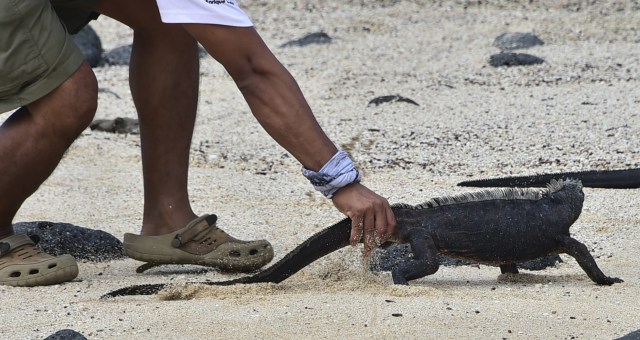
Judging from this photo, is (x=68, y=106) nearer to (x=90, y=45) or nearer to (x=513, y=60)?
(x=513, y=60)

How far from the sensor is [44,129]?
3838mm

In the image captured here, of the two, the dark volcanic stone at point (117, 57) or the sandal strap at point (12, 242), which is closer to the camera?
the sandal strap at point (12, 242)

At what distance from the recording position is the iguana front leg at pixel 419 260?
12.6 ft

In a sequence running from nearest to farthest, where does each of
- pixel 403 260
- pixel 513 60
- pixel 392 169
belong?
1. pixel 403 260
2. pixel 392 169
3. pixel 513 60

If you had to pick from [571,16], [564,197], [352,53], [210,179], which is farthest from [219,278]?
[571,16]

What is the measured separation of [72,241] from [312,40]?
286 inches

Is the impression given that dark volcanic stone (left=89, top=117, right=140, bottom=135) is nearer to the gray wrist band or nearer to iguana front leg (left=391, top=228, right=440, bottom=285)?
iguana front leg (left=391, top=228, right=440, bottom=285)

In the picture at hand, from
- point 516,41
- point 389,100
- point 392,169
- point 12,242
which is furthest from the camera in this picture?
point 516,41

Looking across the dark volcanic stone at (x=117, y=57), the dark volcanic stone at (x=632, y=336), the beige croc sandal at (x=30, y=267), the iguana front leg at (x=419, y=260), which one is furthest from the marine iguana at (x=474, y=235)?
the dark volcanic stone at (x=117, y=57)

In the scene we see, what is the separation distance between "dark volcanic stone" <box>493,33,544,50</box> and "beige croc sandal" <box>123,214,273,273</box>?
6.89 m

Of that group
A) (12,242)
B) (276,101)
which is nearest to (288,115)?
(276,101)

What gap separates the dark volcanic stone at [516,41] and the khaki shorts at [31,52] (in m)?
7.38

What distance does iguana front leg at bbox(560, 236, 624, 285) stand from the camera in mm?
3900

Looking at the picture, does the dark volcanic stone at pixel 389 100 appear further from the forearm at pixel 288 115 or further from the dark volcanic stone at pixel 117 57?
the forearm at pixel 288 115
